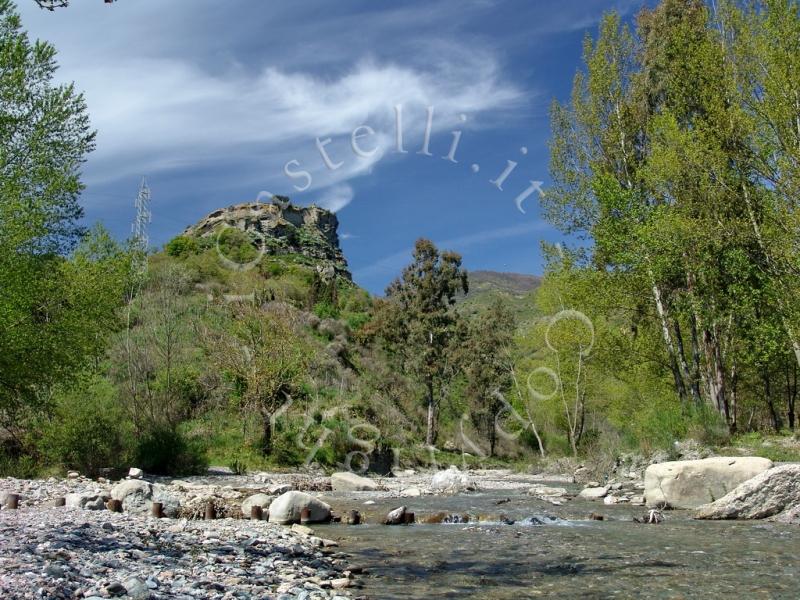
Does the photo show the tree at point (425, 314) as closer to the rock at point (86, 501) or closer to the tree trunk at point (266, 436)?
the tree trunk at point (266, 436)

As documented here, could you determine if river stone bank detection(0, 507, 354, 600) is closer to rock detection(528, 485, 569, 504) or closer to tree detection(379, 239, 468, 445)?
rock detection(528, 485, 569, 504)

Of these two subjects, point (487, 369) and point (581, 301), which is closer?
point (581, 301)

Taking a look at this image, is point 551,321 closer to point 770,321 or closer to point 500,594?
point 770,321

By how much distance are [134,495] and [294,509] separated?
278cm

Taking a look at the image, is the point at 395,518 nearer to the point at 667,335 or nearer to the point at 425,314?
the point at 667,335

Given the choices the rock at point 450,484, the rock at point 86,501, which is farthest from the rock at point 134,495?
the rock at point 450,484

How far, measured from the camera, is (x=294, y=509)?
36.5ft

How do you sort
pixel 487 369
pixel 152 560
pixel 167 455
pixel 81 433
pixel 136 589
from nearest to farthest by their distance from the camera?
pixel 136 589
pixel 152 560
pixel 81 433
pixel 167 455
pixel 487 369

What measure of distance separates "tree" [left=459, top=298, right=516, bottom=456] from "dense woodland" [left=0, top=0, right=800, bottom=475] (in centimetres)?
582

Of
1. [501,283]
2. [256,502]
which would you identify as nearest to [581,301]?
[256,502]

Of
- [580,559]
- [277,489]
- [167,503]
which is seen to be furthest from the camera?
[277,489]

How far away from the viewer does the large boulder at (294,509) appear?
11.0 meters

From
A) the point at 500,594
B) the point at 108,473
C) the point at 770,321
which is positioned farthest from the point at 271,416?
the point at 500,594

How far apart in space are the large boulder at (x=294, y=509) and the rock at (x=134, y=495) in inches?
84.5
